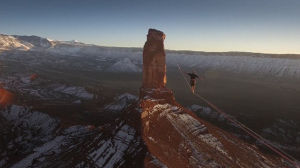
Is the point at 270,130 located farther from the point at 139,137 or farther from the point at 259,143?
the point at 139,137

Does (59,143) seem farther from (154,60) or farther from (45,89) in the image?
(45,89)

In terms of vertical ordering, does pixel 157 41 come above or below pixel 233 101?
above

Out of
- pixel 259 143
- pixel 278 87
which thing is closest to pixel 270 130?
Result: pixel 259 143

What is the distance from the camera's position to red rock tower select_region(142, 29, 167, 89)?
1532 inches

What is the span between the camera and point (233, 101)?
98.4 meters

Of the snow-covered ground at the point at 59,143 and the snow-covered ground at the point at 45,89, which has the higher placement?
the snow-covered ground at the point at 59,143

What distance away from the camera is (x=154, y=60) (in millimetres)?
39438

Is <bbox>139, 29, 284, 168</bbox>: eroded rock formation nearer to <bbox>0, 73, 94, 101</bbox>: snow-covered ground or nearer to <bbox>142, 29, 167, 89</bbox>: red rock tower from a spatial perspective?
<bbox>142, 29, 167, 89</bbox>: red rock tower

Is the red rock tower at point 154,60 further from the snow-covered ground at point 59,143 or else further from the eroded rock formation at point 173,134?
the snow-covered ground at point 59,143

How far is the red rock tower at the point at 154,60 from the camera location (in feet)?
128

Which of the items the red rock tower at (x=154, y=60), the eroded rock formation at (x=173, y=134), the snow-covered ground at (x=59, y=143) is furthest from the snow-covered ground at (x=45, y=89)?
the eroded rock formation at (x=173, y=134)

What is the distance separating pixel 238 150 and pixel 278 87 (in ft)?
367

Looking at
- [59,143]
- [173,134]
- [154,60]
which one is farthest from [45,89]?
[173,134]

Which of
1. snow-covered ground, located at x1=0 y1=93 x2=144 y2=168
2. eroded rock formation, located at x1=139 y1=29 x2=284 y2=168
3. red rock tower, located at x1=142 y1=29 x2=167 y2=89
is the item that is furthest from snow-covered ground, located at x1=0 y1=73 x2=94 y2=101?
eroded rock formation, located at x1=139 y1=29 x2=284 y2=168
